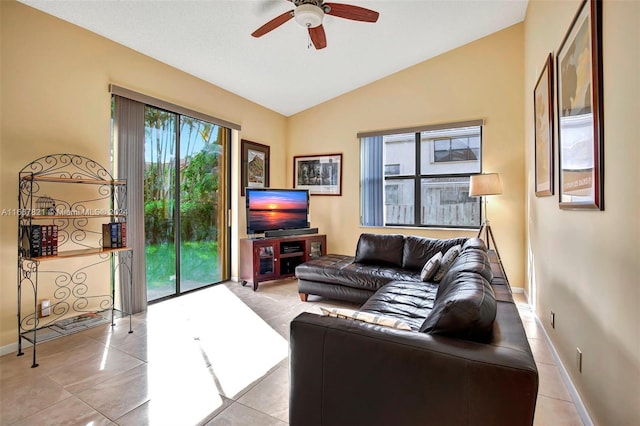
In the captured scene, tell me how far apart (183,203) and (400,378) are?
363 centimetres

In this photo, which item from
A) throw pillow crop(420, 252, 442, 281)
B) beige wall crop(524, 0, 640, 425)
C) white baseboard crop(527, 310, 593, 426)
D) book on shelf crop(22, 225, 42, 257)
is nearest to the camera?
beige wall crop(524, 0, 640, 425)

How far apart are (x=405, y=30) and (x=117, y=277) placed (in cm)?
421

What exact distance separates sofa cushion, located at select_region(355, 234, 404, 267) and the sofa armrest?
250 cm

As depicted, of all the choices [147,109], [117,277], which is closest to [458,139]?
[147,109]

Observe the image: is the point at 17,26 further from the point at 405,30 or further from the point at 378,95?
the point at 378,95

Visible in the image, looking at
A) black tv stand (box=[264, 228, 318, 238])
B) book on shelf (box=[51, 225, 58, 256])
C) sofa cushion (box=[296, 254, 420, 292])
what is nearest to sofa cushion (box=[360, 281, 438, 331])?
sofa cushion (box=[296, 254, 420, 292])

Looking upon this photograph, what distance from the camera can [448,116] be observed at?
14.9 ft

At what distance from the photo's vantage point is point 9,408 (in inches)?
72.9

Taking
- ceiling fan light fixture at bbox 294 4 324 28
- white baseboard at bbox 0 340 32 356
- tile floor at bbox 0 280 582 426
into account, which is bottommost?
tile floor at bbox 0 280 582 426

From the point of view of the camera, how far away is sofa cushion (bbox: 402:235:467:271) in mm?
3635

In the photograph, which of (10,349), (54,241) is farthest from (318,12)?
(10,349)

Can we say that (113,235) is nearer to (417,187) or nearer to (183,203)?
(183,203)

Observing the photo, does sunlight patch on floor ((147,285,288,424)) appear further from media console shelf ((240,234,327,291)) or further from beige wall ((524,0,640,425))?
beige wall ((524,0,640,425))

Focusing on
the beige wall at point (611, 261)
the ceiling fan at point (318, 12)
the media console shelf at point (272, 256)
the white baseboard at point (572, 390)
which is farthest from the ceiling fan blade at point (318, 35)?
the white baseboard at point (572, 390)
